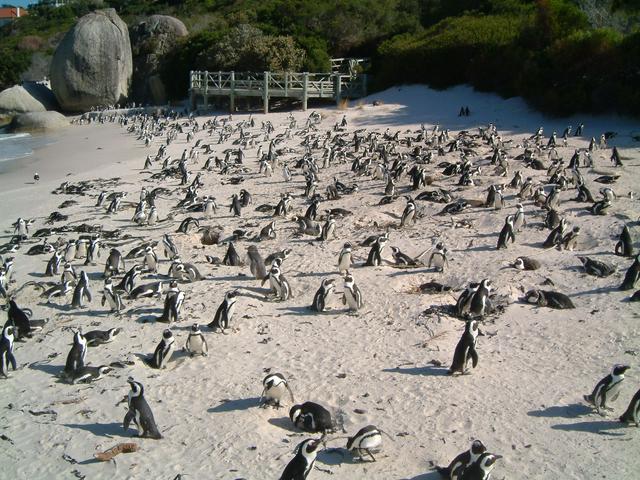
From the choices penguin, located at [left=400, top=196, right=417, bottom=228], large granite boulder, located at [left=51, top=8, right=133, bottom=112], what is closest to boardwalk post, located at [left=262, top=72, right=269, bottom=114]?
large granite boulder, located at [left=51, top=8, right=133, bottom=112]

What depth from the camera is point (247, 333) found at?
328 inches

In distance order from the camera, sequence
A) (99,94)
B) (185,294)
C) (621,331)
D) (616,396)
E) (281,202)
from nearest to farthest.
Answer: (616,396) → (621,331) → (185,294) → (281,202) → (99,94)

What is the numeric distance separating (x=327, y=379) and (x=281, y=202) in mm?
6972

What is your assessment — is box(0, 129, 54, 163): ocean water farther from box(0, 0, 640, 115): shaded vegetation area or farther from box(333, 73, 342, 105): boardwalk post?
box(333, 73, 342, 105): boardwalk post

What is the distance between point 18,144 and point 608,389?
29887mm

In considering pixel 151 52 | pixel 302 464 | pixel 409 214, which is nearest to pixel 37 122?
pixel 151 52

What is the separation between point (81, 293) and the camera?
943cm

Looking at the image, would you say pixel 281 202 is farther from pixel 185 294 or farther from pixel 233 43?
pixel 233 43

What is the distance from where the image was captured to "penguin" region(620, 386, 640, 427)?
234 inches

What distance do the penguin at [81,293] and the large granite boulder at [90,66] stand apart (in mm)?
36897

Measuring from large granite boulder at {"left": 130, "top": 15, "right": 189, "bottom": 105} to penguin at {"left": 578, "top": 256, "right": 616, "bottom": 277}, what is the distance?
3824 cm

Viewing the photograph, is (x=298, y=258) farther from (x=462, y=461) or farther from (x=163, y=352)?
(x=462, y=461)

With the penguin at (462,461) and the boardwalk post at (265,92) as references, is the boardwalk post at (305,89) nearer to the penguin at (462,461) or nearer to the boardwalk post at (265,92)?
the boardwalk post at (265,92)

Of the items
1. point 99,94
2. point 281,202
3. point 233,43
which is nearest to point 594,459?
point 281,202
